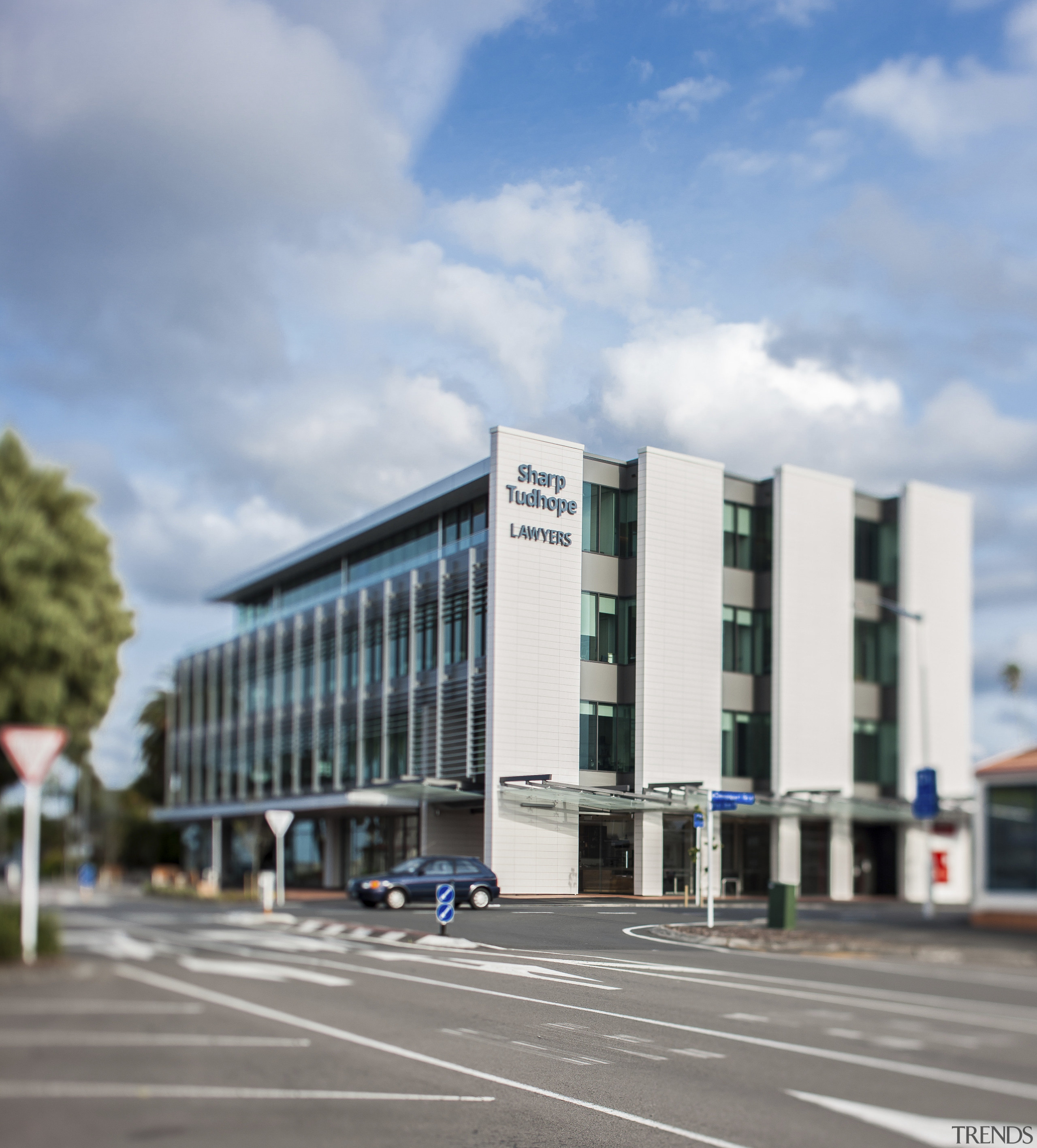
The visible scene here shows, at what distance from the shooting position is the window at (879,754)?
6.65 m

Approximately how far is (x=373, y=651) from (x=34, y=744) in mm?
2994

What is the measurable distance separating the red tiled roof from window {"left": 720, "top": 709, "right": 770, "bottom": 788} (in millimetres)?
1149

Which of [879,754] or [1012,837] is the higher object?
[879,754]

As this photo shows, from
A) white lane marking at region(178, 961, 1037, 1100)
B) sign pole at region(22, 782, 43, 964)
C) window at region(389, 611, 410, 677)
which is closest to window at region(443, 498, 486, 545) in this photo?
window at region(389, 611, 410, 677)

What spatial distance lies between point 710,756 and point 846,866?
1476 millimetres

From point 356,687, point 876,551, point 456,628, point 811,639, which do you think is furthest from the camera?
point 876,551

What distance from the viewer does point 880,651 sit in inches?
276

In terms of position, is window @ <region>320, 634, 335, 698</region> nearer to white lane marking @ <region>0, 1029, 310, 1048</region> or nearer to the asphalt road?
the asphalt road

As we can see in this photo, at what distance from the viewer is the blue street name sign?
541 centimetres

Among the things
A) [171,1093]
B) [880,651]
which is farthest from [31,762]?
[880,651]

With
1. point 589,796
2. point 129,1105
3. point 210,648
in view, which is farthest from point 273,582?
point 129,1105

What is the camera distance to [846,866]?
21.5ft

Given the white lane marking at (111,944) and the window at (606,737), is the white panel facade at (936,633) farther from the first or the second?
the white lane marking at (111,944)

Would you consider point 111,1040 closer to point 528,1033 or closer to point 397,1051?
point 528,1033
